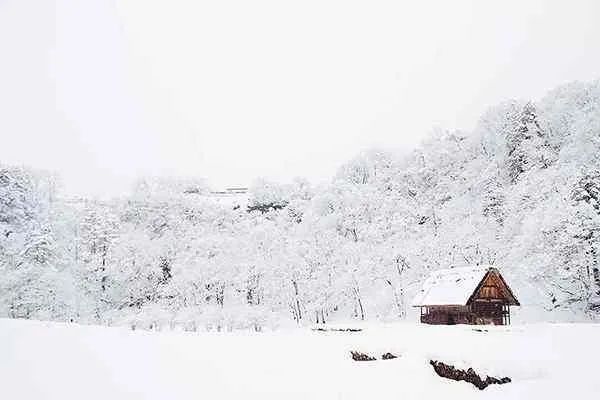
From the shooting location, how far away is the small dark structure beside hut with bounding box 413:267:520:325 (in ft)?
97.4

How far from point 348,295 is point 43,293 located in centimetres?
2525

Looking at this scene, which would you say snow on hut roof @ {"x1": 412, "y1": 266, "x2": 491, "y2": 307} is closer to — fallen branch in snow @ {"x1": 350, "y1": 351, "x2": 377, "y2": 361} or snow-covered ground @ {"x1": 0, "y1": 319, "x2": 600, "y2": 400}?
snow-covered ground @ {"x1": 0, "y1": 319, "x2": 600, "y2": 400}

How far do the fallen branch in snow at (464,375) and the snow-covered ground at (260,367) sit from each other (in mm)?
155

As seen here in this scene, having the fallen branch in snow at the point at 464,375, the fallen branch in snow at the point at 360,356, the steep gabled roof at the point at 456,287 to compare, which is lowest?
the fallen branch in snow at the point at 360,356

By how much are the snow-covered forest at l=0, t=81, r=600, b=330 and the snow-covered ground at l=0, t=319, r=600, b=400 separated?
19.3 m

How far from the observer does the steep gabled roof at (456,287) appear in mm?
29531

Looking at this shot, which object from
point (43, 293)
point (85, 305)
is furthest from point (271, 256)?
point (43, 293)

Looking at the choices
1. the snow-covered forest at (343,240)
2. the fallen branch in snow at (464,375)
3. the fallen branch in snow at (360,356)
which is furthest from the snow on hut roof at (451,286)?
the fallen branch in snow at (464,375)

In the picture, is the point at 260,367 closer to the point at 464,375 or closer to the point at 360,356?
the point at 360,356

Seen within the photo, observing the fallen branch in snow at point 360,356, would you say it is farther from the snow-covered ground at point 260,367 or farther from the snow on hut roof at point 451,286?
the snow on hut roof at point 451,286

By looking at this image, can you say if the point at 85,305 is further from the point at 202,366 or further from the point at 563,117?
the point at 563,117

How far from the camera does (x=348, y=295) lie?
44906mm

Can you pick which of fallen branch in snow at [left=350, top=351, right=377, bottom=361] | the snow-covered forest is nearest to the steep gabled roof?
the snow-covered forest

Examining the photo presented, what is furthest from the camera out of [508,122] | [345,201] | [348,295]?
[345,201]
